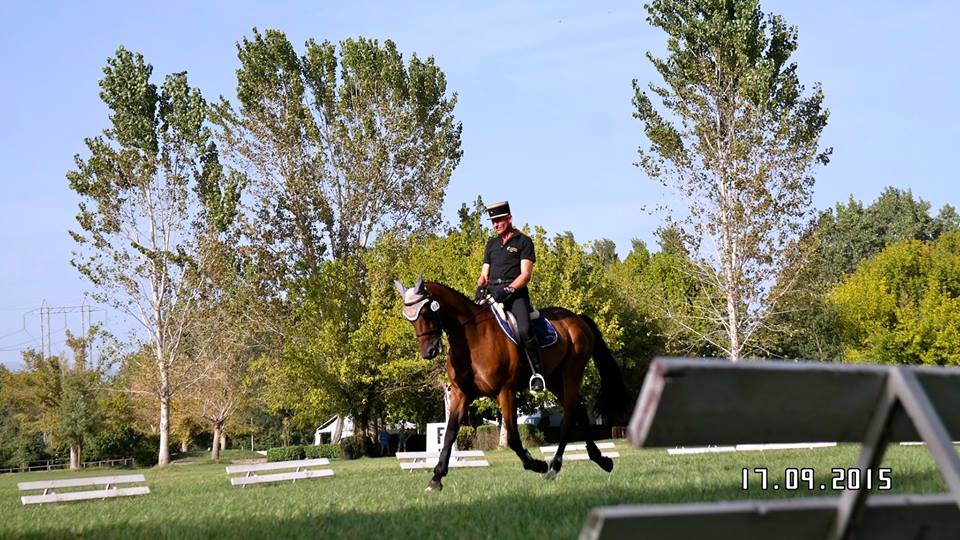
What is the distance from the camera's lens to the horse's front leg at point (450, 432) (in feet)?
44.5

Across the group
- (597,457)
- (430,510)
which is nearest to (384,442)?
(597,457)

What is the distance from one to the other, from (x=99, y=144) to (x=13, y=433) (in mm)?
43259

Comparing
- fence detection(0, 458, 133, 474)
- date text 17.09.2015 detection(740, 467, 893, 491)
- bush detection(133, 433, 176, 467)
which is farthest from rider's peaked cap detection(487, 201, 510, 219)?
fence detection(0, 458, 133, 474)

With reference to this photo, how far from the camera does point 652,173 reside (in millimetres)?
53500

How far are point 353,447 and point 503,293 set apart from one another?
163 feet

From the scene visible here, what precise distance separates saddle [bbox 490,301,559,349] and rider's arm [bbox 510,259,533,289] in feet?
1.03

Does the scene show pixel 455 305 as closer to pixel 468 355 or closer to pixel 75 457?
pixel 468 355

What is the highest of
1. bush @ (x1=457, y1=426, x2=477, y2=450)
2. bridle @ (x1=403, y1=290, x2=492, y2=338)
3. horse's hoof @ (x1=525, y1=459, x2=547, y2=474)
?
bridle @ (x1=403, y1=290, x2=492, y2=338)

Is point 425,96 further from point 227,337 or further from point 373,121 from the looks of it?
point 227,337

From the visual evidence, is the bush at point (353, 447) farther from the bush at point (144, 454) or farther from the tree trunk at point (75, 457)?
the tree trunk at point (75, 457)

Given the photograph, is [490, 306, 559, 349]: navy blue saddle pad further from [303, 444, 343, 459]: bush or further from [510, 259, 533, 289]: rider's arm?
[303, 444, 343, 459]: bush

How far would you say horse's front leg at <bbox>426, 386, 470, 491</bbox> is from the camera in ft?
44.5

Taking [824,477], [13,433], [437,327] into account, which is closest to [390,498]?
[437,327]

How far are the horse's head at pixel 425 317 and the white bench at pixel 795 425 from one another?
9916mm
